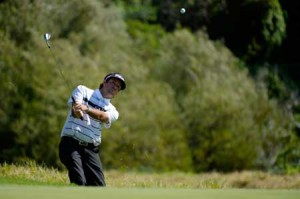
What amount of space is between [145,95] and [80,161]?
19186mm

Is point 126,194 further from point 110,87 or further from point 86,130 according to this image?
point 110,87

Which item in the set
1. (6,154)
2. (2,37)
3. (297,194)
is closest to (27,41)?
(2,37)

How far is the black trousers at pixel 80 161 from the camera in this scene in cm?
823

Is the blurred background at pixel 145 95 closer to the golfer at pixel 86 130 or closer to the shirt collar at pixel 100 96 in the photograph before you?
the golfer at pixel 86 130

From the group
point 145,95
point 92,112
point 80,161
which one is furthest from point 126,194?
point 145,95

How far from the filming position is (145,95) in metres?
27.5

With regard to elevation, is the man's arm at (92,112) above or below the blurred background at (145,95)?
above

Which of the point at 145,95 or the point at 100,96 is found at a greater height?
the point at 100,96

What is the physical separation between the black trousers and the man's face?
0.54 metres

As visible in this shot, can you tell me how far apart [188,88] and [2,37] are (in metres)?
6.86

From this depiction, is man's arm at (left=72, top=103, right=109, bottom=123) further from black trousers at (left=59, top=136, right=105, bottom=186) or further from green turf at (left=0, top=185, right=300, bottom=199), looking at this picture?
green turf at (left=0, top=185, right=300, bottom=199)

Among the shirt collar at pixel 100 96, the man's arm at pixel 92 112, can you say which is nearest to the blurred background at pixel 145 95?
the shirt collar at pixel 100 96

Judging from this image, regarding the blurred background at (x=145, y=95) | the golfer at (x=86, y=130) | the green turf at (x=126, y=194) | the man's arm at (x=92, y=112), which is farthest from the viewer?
the blurred background at (x=145, y=95)

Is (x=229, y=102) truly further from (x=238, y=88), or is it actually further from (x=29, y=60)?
(x=29, y=60)
